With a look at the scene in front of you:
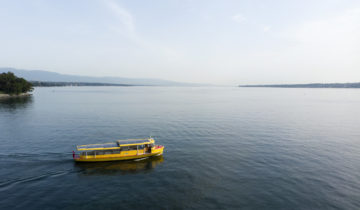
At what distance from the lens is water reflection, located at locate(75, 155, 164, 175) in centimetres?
3441

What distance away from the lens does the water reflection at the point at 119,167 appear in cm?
3441

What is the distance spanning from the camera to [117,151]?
38.5 meters

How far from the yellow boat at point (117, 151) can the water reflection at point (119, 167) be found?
3.21ft

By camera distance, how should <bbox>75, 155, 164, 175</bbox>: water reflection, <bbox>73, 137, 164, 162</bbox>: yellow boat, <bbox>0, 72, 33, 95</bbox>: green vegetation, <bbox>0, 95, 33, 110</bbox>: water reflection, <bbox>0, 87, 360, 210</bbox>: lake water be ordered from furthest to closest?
<bbox>0, 72, 33, 95</bbox>: green vegetation
<bbox>0, 95, 33, 110</bbox>: water reflection
<bbox>73, 137, 164, 162</bbox>: yellow boat
<bbox>75, 155, 164, 175</bbox>: water reflection
<bbox>0, 87, 360, 210</bbox>: lake water

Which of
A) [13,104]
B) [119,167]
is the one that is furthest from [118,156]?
[13,104]

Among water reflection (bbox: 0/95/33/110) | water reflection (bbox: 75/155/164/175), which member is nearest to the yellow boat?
water reflection (bbox: 75/155/164/175)

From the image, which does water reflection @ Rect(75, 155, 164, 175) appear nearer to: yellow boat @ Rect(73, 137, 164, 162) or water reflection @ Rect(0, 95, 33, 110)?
yellow boat @ Rect(73, 137, 164, 162)

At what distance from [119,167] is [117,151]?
3397mm

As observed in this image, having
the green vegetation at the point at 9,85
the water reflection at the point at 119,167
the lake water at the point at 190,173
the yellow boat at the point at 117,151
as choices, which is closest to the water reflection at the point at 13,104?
the green vegetation at the point at 9,85

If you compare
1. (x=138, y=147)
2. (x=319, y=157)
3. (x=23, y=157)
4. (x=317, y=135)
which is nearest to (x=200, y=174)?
(x=138, y=147)

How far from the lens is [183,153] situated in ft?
139

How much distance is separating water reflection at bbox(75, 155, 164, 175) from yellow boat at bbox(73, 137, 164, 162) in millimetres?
979

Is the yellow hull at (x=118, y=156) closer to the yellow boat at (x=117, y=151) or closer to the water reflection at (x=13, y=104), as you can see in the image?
the yellow boat at (x=117, y=151)

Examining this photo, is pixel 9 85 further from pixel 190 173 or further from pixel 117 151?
pixel 190 173
